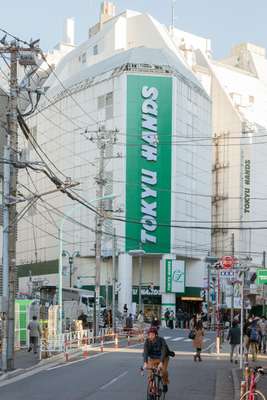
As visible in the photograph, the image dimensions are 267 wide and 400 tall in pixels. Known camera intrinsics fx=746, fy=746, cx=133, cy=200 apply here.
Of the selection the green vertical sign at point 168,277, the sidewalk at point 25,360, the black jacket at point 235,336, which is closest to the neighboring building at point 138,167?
the green vertical sign at point 168,277

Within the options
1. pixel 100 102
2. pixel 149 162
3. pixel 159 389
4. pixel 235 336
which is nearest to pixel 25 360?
pixel 235 336

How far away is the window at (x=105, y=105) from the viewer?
78.2 meters

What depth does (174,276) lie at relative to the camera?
259ft

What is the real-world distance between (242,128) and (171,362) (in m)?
72.2

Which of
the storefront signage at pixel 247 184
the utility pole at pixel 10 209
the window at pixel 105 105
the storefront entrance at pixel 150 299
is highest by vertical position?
the window at pixel 105 105

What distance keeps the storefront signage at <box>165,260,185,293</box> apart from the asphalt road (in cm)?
4901

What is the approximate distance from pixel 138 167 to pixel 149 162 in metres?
1.43

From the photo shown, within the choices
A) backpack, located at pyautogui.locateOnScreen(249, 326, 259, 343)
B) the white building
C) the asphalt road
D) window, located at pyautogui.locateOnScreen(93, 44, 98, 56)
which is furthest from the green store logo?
backpack, located at pyautogui.locateOnScreen(249, 326, 259, 343)

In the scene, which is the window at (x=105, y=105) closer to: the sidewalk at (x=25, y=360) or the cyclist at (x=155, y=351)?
the sidewalk at (x=25, y=360)

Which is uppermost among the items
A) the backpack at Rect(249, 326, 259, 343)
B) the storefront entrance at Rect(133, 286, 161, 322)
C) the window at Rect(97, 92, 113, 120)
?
the window at Rect(97, 92, 113, 120)

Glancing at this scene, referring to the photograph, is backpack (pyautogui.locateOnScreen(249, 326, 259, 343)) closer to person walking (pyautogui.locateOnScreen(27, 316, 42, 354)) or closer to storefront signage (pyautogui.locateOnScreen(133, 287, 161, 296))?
person walking (pyautogui.locateOnScreen(27, 316, 42, 354))

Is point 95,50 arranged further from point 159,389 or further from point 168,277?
point 159,389

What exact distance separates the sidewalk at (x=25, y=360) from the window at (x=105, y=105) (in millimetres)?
48640

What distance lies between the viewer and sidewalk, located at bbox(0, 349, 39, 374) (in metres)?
25.4
